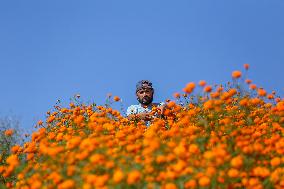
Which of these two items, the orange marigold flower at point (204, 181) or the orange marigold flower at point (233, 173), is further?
the orange marigold flower at point (233, 173)

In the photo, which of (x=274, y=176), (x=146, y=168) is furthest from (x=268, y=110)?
(x=146, y=168)

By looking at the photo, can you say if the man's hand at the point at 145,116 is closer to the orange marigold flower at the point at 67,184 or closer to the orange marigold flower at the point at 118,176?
the orange marigold flower at the point at 67,184

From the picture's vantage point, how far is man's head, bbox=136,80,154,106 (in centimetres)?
817

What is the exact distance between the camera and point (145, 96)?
8.21 m

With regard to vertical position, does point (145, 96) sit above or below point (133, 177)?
above

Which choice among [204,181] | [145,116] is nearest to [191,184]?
[204,181]

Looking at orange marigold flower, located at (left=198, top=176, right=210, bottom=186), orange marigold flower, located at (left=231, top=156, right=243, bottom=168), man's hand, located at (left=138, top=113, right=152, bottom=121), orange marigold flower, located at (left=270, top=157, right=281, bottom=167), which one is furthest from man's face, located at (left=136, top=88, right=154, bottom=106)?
orange marigold flower, located at (left=198, top=176, right=210, bottom=186)

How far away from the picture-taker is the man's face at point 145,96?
821cm

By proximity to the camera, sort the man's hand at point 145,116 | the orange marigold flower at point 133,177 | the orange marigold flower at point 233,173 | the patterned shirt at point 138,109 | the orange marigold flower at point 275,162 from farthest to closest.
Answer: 1. the patterned shirt at point 138,109
2. the man's hand at point 145,116
3. the orange marigold flower at point 275,162
4. the orange marigold flower at point 233,173
5. the orange marigold flower at point 133,177

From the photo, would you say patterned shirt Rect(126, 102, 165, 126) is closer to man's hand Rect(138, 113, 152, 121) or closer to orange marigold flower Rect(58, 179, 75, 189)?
man's hand Rect(138, 113, 152, 121)

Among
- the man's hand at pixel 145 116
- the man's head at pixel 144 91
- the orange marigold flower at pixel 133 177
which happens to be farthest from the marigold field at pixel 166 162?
the man's head at pixel 144 91

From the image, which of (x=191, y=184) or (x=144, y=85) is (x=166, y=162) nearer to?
(x=191, y=184)

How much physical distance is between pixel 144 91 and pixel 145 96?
75 mm

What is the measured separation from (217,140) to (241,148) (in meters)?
0.25
